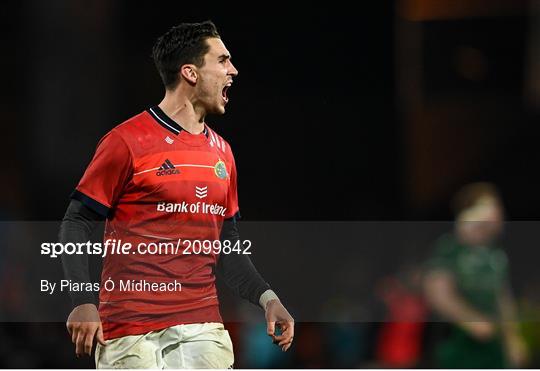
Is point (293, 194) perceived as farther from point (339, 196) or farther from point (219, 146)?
point (219, 146)

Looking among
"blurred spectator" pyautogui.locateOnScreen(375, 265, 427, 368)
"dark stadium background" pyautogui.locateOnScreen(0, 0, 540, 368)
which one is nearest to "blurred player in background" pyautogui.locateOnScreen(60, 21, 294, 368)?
"dark stadium background" pyautogui.locateOnScreen(0, 0, 540, 368)

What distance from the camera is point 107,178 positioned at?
427 centimetres

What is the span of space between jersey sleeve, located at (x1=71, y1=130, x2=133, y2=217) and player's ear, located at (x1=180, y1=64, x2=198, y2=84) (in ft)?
1.24

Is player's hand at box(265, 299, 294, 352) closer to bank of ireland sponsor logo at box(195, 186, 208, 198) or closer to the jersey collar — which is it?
bank of ireland sponsor logo at box(195, 186, 208, 198)

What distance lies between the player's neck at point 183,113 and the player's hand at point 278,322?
782mm

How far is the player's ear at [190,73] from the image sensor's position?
175 inches

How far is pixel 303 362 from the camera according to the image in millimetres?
5875

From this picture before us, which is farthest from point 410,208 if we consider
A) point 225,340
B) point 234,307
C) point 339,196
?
point 225,340

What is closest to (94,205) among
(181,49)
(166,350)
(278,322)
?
(166,350)

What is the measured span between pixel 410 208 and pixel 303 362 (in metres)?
1.05

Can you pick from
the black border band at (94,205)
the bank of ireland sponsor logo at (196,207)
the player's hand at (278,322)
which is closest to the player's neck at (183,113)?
the bank of ireland sponsor logo at (196,207)

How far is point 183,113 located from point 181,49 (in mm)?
266

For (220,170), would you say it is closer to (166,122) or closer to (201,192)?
(201,192)

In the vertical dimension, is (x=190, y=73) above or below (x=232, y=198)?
above
